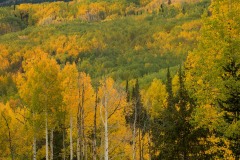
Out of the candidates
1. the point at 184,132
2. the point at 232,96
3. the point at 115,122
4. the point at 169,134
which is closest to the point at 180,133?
the point at 184,132

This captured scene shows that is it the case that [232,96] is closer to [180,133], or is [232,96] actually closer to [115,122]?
[180,133]

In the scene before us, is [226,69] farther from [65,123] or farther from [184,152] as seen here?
[65,123]

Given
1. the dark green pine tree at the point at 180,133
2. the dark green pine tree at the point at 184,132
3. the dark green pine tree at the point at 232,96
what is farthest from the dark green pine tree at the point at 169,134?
the dark green pine tree at the point at 232,96

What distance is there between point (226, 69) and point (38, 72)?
16565 mm

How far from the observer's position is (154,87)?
71125 mm

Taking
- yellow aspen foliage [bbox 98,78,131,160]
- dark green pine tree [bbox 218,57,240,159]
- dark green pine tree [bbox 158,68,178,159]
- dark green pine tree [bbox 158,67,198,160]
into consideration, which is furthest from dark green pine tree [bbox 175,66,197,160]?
dark green pine tree [bbox 218,57,240,159]

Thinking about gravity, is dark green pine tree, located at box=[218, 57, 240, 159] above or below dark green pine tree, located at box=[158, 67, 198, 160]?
above

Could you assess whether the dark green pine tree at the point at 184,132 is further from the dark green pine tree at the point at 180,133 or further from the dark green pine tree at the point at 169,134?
the dark green pine tree at the point at 169,134

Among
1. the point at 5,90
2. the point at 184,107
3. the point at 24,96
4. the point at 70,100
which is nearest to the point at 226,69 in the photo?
the point at 184,107

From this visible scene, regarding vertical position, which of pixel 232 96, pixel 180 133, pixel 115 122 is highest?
pixel 232 96

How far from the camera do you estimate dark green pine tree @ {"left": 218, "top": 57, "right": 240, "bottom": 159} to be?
16.5 m

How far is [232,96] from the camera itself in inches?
661

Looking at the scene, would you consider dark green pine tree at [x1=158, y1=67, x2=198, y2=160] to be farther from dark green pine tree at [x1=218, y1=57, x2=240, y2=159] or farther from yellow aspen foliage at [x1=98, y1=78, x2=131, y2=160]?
dark green pine tree at [x1=218, y1=57, x2=240, y2=159]

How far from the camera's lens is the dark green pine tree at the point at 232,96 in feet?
54.2
